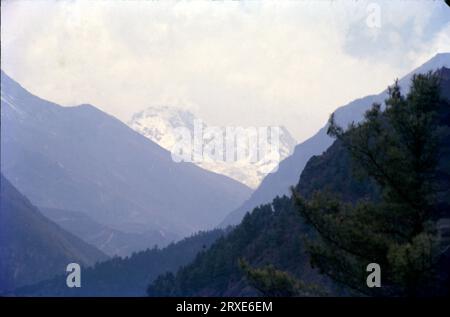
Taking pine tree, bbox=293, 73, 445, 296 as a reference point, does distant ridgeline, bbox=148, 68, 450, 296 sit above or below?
above

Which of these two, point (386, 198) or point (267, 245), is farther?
point (267, 245)

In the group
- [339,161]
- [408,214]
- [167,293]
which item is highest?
[339,161]

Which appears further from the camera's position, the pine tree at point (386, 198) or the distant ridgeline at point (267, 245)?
the distant ridgeline at point (267, 245)

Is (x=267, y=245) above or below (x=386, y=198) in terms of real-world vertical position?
above

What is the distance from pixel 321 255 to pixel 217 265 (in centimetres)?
13364

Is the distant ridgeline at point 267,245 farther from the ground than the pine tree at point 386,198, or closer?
farther from the ground

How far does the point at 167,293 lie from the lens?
555 ft

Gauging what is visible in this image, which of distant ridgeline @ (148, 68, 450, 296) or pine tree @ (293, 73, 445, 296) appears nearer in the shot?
pine tree @ (293, 73, 445, 296)
